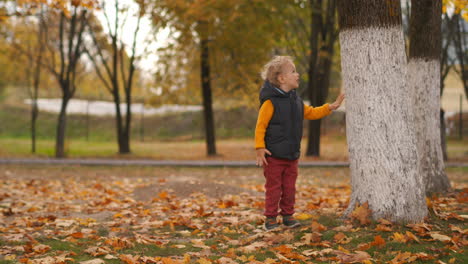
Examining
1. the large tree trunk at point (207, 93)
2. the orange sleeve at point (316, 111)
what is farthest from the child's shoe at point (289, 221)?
the large tree trunk at point (207, 93)

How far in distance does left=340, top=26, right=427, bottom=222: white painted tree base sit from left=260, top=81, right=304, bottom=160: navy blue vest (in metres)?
0.63

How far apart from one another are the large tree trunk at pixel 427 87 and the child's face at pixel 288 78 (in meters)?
2.93

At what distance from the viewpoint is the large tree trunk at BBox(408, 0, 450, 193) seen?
778 cm

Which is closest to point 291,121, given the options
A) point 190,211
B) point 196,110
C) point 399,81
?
point 399,81

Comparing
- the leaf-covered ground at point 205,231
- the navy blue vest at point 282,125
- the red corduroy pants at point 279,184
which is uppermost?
the navy blue vest at point 282,125

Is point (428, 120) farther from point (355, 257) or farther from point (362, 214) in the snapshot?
point (355, 257)

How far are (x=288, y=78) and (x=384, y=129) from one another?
1.14 m

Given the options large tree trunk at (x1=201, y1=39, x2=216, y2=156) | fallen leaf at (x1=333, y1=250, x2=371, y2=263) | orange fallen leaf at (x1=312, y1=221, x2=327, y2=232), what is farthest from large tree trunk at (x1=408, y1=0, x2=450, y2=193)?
large tree trunk at (x1=201, y1=39, x2=216, y2=156)

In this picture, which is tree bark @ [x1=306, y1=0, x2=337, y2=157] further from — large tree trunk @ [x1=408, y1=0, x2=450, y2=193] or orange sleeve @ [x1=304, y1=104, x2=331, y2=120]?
orange sleeve @ [x1=304, y1=104, x2=331, y2=120]

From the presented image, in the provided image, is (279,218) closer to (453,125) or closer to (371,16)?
(371,16)

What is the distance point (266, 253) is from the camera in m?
5.01

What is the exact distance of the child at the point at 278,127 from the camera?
560 centimetres

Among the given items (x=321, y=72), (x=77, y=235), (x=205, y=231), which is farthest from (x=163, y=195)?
(x=321, y=72)

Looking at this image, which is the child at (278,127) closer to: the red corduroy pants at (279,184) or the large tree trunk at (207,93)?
the red corduroy pants at (279,184)
